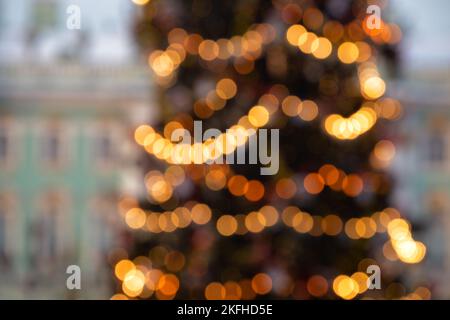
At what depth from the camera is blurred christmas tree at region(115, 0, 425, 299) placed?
111 inches

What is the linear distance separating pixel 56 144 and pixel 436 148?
310 centimetres

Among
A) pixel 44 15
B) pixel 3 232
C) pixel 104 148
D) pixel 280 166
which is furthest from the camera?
pixel 104 148

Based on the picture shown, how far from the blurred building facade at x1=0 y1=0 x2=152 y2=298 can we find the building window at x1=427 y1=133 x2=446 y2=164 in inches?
92.6

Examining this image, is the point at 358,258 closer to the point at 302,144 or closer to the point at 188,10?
the point at 302,144

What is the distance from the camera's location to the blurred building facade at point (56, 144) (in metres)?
6.32

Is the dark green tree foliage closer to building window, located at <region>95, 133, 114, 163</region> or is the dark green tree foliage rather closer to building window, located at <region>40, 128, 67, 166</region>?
building window, located at <region>95, 133, 114, 163</region>

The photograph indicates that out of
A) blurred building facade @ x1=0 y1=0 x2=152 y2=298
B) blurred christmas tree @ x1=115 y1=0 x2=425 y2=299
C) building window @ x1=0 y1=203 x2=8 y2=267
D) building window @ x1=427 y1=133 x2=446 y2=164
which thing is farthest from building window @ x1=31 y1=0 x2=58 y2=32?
blurred christmas tree @ x1=115 y1=0 x2=425 y2=299

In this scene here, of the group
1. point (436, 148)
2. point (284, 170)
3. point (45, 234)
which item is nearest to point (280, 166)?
point (284, 170)

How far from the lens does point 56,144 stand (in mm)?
7289

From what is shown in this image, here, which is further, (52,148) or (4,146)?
(4,146)

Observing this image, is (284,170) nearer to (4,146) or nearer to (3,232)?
(3,232)

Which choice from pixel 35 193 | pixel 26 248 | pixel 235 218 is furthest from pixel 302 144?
pixel 35 193

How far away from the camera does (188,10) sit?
294 centimetres

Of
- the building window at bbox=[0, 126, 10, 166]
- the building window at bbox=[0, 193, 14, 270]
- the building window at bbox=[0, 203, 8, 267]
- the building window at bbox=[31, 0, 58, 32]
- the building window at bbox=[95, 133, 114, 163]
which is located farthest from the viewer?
the building window at bbox=[0, 126, 10, 166]
